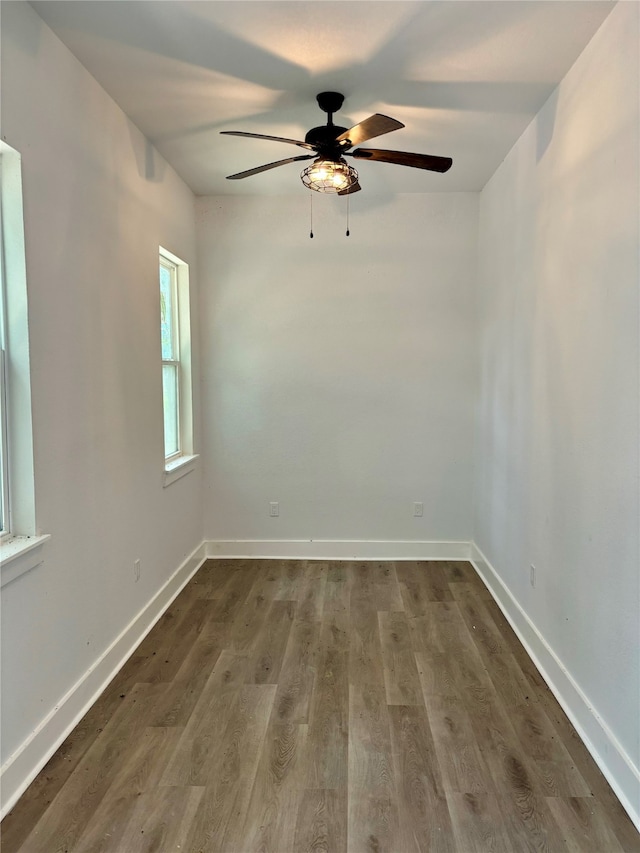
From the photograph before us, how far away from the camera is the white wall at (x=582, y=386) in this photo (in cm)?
172

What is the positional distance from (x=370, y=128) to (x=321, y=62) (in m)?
0.42

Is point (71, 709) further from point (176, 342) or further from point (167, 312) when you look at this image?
point (167, 312)

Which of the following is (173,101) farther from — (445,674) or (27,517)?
(445,674)

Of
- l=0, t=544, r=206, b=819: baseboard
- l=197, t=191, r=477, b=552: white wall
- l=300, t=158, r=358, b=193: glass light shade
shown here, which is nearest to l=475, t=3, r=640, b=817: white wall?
l=197, t=191, r=477, b=552: white wall

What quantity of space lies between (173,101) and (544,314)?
82.8 inches

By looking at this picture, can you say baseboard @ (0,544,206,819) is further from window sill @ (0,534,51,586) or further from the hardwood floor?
window sill @ (0,534,51,586)

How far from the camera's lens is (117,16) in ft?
6.04

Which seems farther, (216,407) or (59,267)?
Answer: (216,407)

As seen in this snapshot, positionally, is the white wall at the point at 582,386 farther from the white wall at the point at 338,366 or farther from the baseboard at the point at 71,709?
the baseboard at the point at 71,709

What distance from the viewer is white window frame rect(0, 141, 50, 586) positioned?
1.75 meters

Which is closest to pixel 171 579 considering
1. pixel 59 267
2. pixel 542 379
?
pixel 59 267

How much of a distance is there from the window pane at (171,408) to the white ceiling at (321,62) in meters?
1.43

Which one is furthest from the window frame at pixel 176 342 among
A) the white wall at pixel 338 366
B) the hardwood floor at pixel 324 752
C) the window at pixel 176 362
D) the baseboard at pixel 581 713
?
the baseboard at pixel 581 713

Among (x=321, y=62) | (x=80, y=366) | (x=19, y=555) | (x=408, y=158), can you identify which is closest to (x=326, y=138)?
(x=321, y=62)
